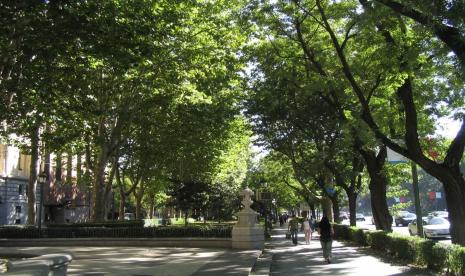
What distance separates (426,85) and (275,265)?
8783 mm

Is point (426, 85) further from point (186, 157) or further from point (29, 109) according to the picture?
point (186, 157)

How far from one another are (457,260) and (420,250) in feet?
10.3

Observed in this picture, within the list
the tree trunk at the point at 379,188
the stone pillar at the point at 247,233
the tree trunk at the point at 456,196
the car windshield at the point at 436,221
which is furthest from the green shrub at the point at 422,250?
the car windshield at the point at 436,221

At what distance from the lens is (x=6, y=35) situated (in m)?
14.1

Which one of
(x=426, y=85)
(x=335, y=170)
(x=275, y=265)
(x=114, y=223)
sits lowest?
(x=275, y=265)

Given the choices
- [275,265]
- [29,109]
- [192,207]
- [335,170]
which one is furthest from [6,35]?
[192,207]

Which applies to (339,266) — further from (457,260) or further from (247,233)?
(247,233)

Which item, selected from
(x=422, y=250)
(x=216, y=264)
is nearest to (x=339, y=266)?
(x=422, y=250)

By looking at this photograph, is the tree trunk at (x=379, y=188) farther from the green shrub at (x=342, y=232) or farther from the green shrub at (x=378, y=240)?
the green shrub at (x=342, y=232)

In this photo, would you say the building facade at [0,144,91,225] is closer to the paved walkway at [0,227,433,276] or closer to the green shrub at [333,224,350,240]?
the paved walkway at [0,227,433,276]

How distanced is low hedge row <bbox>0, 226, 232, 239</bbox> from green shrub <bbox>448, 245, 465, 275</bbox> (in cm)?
1263

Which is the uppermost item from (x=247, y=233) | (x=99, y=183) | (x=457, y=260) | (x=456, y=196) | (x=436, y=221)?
(x=99, y=183)

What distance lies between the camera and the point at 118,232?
2561 cm

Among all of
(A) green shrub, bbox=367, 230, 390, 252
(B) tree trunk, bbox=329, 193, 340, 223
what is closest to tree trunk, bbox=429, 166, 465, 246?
(A) green shrub, bbox=367, 230, 390, 252
